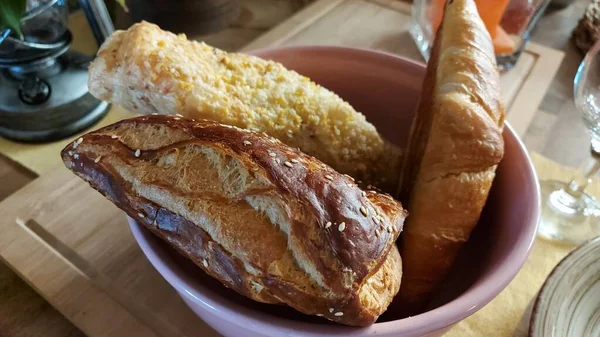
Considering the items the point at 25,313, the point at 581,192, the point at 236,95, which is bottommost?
the point at 25,313

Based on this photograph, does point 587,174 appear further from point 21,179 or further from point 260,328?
point 21,179

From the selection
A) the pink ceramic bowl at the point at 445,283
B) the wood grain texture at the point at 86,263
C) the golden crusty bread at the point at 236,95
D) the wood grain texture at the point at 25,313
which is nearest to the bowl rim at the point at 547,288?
the pink ceramic bowl at the point at 445,283

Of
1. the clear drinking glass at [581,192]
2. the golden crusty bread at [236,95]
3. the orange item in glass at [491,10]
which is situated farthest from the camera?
the orange item in glass at [491,10]

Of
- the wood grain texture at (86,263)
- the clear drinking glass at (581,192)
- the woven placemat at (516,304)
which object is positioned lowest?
the wood grain texture at (86,263)

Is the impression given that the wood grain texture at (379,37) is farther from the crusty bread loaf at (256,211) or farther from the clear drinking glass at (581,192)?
the crusty bread loaf at (256,211)

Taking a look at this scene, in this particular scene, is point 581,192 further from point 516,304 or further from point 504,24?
point 504,24

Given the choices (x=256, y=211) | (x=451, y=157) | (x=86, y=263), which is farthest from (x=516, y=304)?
(x=86, y=263)

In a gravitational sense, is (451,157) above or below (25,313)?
above

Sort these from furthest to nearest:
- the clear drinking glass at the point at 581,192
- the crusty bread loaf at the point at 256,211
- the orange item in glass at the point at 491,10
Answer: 1. the orange item in glass at the point at 491,10
2. the clear drinking glass at the point at 581,192
3. the crusty bread loaf at the point at 256,211
